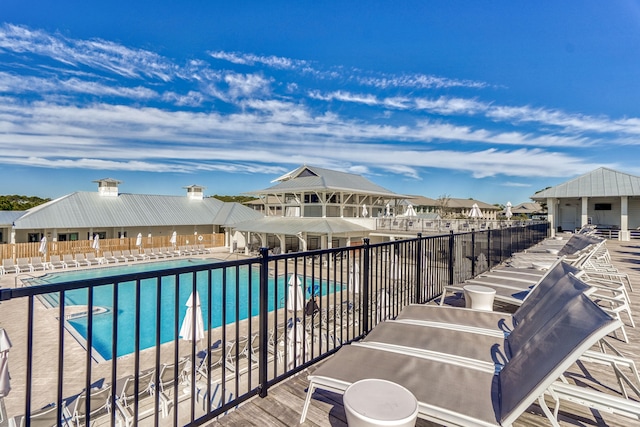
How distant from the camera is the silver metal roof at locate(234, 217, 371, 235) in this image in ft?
63.5

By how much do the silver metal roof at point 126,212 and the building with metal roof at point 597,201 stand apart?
81.6 ft

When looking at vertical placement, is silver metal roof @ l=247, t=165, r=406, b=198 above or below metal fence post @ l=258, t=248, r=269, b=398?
above

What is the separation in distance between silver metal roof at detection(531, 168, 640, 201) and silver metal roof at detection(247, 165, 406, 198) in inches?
441

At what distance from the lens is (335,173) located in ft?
83.4

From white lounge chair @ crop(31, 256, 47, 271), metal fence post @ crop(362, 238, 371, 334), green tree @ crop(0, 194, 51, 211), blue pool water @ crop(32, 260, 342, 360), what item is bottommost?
blue pool water @ crop(32, 260, 342, 360)

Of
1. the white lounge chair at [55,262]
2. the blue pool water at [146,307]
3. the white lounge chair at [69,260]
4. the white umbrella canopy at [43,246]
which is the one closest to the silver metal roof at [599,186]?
the blue pool water at [146,307]

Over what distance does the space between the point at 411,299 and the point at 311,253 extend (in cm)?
241

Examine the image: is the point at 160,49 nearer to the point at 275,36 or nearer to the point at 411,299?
the point at 275,36

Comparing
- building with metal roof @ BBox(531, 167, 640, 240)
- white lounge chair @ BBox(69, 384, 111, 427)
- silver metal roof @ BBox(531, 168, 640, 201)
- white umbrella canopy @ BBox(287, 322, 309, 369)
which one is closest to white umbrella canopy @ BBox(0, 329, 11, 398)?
white umbrella canopy @ BBox(287, 322, 309, 369)

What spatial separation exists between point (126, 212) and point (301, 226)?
14.6m

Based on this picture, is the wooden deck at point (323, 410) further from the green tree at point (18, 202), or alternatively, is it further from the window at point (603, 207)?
the green tree at point (18, 202)

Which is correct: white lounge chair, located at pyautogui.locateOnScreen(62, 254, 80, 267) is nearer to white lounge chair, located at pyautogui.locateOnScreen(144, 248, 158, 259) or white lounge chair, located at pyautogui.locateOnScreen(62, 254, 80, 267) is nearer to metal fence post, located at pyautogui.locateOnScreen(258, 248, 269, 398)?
white lounge chair, located at pyautogui.locateOnScreen(144, 248, 158, 259)

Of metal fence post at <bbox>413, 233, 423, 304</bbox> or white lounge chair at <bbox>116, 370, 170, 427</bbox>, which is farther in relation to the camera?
white lounge chair at <bbox>116, 370, 170, 427</bbox>

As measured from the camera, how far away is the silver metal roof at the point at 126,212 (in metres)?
20.6
